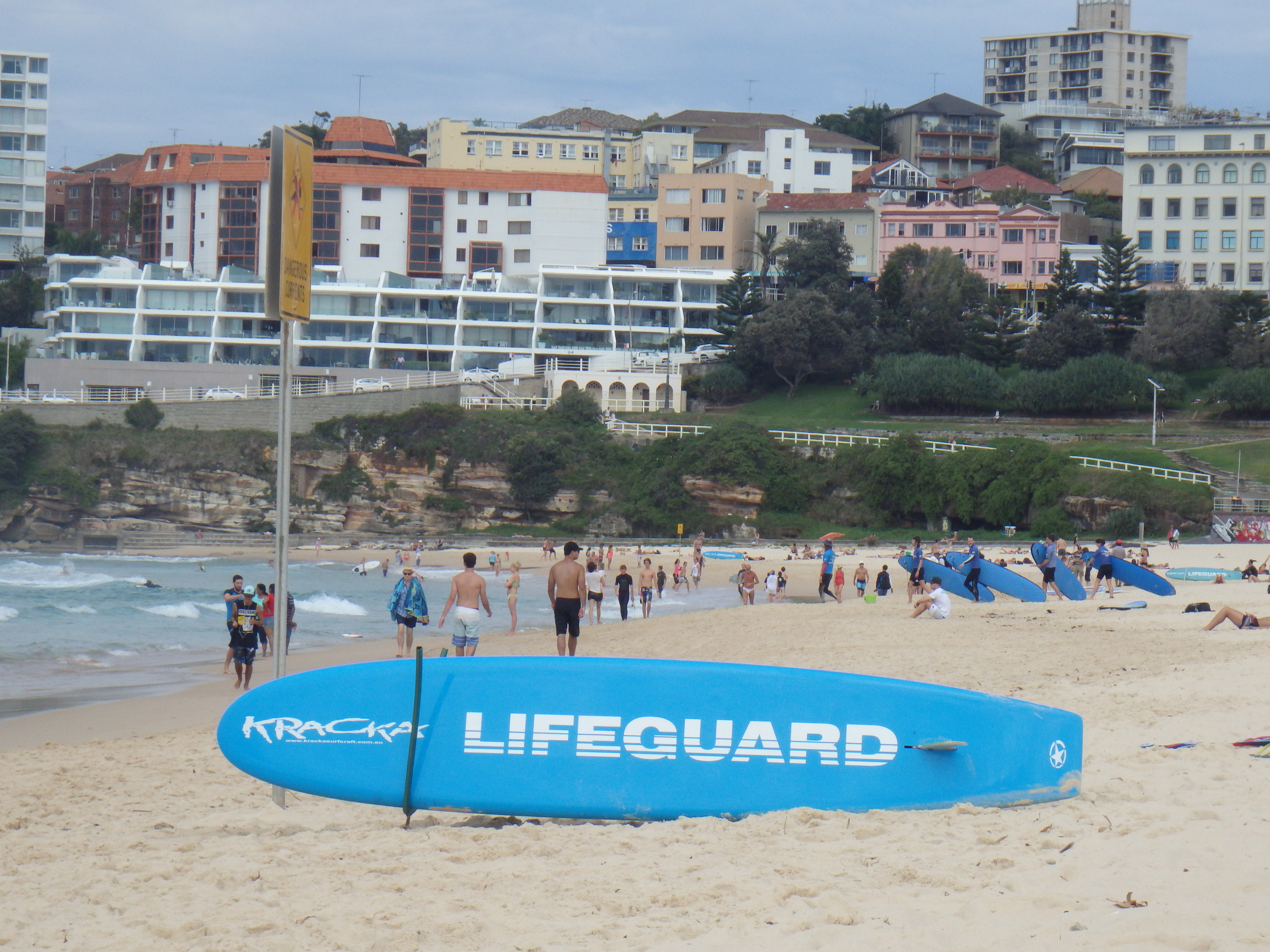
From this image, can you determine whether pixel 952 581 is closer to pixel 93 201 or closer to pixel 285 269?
pixel 285 269

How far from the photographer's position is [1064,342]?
1964 inches

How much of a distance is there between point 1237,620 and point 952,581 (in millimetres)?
7160

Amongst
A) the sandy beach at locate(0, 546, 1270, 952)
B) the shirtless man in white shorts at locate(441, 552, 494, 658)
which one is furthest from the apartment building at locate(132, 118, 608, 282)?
the sandy beach at locate(0, 546, 1270, 952)

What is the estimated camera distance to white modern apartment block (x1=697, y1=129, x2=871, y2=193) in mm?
72750

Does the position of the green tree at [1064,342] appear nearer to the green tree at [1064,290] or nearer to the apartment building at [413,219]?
the green tree at [1064,290]

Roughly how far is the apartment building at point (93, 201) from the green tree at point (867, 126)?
50921 mm

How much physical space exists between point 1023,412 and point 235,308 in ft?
124

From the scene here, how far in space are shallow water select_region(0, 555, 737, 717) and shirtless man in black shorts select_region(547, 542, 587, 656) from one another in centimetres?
505

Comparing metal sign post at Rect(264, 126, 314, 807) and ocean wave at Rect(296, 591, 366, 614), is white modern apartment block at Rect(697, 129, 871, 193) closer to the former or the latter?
ocean wave at Rect(296, 591, 366, 614)

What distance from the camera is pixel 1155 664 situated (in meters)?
10.0

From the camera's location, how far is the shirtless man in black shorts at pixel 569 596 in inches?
423

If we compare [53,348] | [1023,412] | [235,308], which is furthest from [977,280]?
[53,348]

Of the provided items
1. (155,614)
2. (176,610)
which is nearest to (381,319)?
(176,610)

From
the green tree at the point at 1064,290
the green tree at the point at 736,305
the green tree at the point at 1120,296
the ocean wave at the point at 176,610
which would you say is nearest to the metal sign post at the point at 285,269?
the ocean wave at the point at 176,610
